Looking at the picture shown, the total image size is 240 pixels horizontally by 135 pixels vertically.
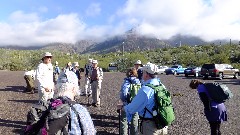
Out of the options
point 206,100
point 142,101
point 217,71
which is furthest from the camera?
point 217,71

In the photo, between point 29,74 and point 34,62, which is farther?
point 34,62

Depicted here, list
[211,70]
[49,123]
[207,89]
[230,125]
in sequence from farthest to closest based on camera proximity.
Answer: [211,70]
[230,125]
[207,89]
[49,123]

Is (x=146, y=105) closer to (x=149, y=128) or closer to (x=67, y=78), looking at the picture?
(x=149, y=128)

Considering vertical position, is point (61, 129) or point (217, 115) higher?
point (61, 129)

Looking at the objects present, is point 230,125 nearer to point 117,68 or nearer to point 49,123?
point 49,123

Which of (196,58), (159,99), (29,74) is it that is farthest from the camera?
(196,58)

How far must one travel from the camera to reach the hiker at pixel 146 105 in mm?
4883

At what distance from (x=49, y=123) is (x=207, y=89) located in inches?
178

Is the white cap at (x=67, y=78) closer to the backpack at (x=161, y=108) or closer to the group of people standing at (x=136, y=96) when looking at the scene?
the group of people standing at (x=136, y=96)

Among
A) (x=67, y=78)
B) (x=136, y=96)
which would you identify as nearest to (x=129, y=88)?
(x=136, y=96)

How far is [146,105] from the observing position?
4.94m

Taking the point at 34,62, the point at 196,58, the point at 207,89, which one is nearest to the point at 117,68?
the point at 34,62

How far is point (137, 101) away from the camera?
4.89 meters

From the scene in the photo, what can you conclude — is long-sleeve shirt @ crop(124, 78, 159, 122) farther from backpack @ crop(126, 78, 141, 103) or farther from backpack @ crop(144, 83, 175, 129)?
backpack @ crop(126, 78, 141, 103)
